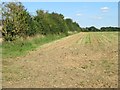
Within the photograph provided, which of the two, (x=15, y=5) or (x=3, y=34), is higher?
(x=15, y=5)

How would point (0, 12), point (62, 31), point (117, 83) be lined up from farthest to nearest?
1. point (62, 31)
2. point (0, 12)
3. point (117, 83)

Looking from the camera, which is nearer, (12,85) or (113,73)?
(12,85)

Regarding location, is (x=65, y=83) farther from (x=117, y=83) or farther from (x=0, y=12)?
(x=0, y=12)

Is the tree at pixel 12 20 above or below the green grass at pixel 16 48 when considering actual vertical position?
above

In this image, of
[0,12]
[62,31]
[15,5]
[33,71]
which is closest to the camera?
[33,71]

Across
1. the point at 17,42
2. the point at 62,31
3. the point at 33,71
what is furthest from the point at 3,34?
the point at 62,31

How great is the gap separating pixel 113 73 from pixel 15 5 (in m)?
20.8

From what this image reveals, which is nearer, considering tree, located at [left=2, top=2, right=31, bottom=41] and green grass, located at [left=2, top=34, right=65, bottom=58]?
green grass, located at [left=2, top=34, right=65, bottom=58]

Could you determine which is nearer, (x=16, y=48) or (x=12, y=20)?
(x=16, y=48)

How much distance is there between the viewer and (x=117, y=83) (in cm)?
1021

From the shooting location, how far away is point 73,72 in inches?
505

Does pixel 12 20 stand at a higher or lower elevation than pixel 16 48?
higher

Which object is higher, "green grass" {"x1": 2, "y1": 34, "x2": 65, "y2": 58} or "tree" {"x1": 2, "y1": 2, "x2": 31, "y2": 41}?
"tree" {"x1": 2, "y1": 2, "x2": 31, "y2": 41}

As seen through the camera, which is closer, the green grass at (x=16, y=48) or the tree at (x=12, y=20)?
the green grass at (x=16, y=48)
